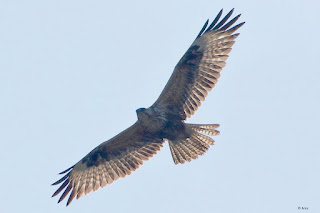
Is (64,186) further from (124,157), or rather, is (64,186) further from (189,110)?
(189,110)

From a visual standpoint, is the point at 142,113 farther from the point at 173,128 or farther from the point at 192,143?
the point at 192,143

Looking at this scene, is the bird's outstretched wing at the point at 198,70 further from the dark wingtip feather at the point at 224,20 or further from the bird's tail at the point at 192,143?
the bird's tail at the point at 192,143

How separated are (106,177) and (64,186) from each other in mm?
915

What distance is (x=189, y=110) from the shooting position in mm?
13227

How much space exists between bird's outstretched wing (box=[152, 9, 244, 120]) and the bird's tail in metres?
0.38

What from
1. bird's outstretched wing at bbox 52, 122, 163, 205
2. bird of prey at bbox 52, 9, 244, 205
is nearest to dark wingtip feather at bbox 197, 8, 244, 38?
bird of prey at bbox 52, 9, 244, 205

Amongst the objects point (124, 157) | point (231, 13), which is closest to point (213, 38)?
point (231, 13)

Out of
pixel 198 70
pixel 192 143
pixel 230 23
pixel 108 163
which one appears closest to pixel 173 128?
pixel 192 143

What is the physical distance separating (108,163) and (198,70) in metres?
2.77

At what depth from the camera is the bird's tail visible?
13.0 m

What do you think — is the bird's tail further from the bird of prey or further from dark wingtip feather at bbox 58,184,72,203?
dark wingtip feather at bbox 58,184,72,203

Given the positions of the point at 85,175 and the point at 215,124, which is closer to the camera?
the point at 215,124

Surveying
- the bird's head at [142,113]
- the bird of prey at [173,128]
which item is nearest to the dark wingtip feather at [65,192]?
the bird of prey at [173,128]

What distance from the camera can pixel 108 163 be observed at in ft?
45.3
